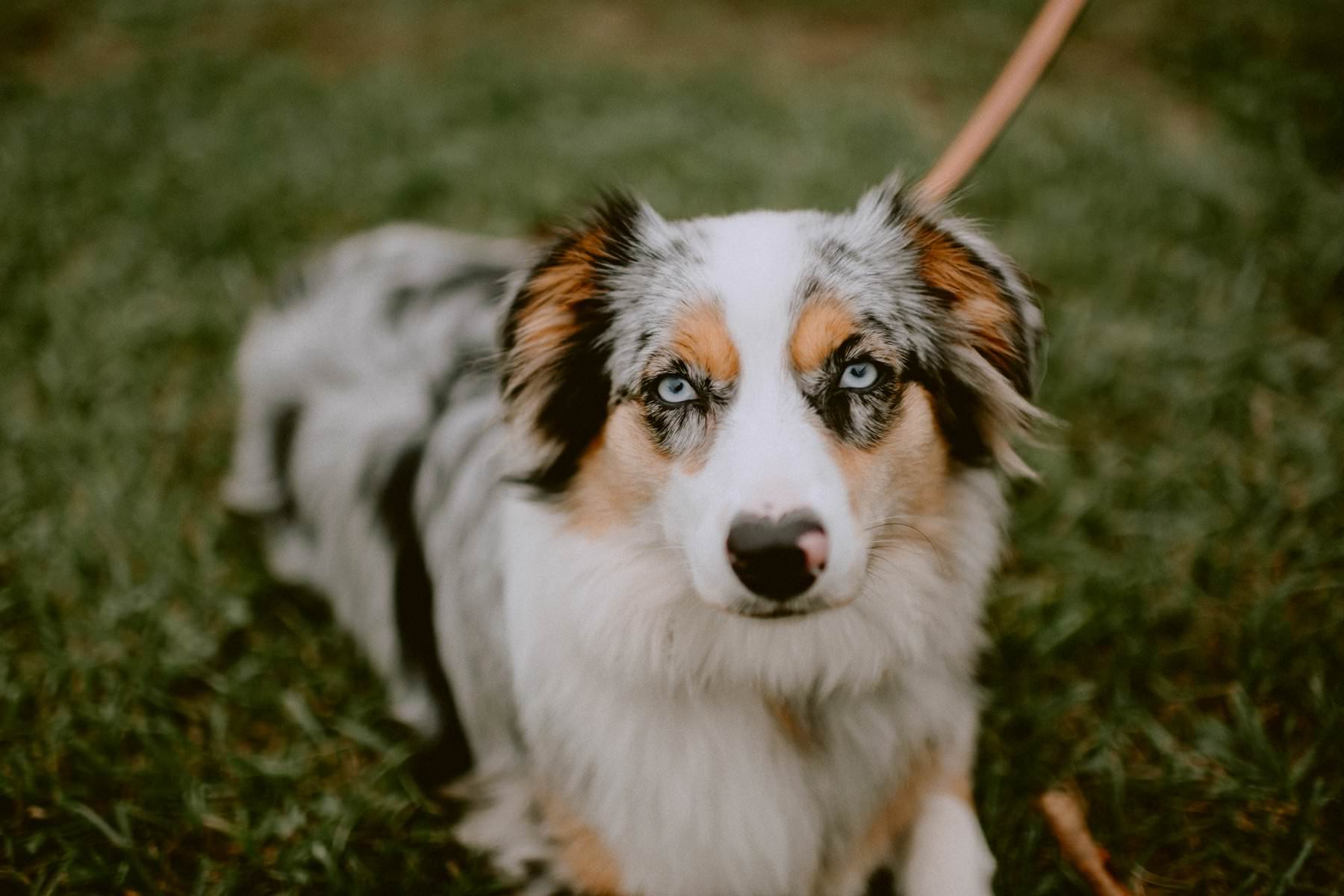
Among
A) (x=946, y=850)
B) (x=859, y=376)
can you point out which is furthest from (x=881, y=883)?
(x=859, y=376)

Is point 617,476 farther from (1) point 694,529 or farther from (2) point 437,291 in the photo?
(2) point 437,291

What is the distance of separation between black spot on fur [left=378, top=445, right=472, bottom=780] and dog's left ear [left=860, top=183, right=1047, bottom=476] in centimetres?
169

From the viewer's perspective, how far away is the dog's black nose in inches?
67.6

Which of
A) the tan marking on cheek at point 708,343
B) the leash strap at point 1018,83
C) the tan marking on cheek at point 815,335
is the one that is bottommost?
the tan marking on cheek at point 708,343

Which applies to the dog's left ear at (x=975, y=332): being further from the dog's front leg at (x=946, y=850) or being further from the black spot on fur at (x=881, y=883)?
the black spot on fur at (x=881, y=883)

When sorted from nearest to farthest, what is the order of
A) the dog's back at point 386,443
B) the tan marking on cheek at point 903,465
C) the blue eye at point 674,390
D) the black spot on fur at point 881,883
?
the tan marking on cheek at point 903,465
the blue eye at point 674,390
the black spot on fur at point 881,883
the dog's back at point 386,443

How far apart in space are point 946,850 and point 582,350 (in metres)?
1.51


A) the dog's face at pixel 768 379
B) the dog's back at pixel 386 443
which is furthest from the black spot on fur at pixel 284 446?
the dog's face at pixel 768 379

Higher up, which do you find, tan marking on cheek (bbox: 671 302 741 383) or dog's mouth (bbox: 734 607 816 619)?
tan marking on cheek (bbox: 671 302 741 383)

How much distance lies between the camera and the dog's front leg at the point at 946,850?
2.18m

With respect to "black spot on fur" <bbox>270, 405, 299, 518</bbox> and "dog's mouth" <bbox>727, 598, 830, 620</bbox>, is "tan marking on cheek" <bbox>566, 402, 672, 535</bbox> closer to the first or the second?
"dog's mouth" <bbox>727, 598, 830, 620</bbox>

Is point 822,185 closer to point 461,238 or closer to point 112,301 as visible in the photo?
point 461,238

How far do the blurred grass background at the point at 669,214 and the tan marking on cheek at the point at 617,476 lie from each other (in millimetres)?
1112

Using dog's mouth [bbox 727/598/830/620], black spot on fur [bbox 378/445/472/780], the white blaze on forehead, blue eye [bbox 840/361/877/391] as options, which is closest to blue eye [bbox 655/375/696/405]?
the white blaze on forehead
